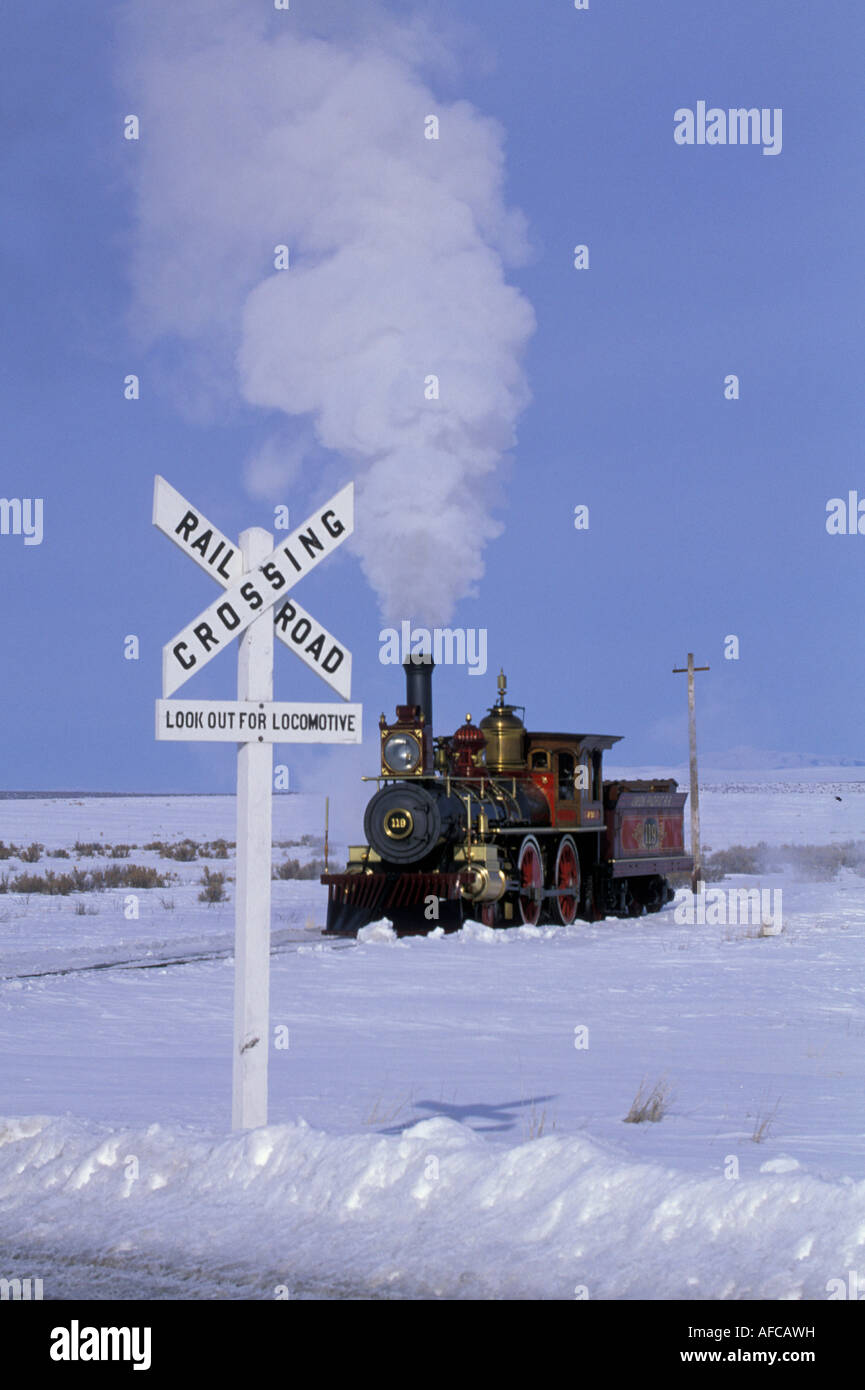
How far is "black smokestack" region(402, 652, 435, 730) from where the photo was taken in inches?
855

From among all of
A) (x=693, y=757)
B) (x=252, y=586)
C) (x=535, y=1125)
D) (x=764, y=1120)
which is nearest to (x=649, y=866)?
(x=693, y=757)

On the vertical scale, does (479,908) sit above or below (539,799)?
below

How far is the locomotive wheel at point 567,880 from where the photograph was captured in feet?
82.8

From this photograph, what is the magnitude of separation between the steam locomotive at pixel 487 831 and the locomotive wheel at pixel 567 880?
0.02 meters

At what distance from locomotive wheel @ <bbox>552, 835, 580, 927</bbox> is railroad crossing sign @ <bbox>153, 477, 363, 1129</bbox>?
754 inches

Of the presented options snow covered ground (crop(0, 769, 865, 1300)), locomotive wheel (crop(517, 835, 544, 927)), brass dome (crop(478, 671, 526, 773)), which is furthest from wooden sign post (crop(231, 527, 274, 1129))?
brass dome (crop(478, 671, 526, 773))

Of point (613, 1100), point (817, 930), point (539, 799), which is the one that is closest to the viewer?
point (613, 1100)

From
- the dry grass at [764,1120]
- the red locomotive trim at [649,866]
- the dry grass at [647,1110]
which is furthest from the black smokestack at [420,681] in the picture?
the dry grass at [647,1110]

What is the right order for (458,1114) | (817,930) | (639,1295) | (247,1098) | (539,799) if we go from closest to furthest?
(639,1295)
(247,1098)
(458,1114)
(817,930)
(539,799)

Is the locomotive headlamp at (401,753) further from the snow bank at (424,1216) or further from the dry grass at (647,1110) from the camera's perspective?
the snow bank at (424,1216)

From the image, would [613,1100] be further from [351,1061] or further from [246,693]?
[246,693]

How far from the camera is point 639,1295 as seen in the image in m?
4.55
